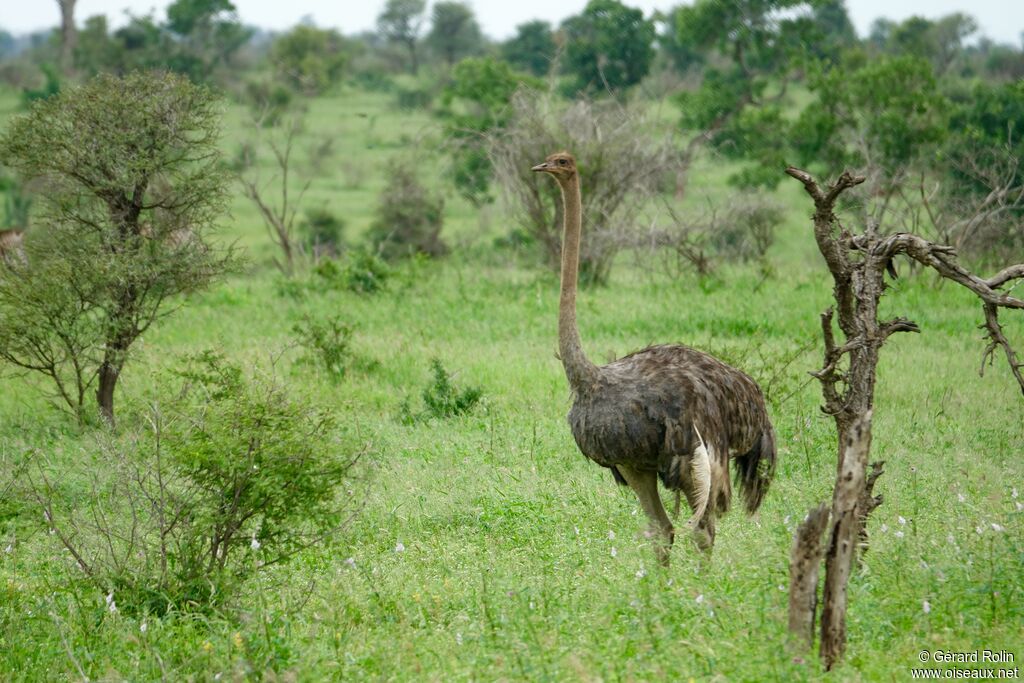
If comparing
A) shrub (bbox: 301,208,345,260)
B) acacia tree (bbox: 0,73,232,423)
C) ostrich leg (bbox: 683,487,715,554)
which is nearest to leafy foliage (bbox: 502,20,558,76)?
shrub (bbox: 301,208,345,260)

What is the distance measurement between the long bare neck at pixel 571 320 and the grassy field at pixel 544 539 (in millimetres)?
770

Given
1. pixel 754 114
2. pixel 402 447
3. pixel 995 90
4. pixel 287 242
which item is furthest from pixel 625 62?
pixel 402 447

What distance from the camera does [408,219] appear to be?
19203mm

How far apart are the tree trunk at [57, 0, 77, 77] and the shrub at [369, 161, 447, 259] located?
1879 cm

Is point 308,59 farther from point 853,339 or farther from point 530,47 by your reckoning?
point 853,339

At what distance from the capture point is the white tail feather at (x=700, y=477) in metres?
5.59

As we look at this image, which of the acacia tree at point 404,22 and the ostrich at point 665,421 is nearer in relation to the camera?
the ostrich at point 665,421

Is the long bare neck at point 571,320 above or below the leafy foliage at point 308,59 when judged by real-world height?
below

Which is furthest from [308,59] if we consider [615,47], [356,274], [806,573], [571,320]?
[806,573]

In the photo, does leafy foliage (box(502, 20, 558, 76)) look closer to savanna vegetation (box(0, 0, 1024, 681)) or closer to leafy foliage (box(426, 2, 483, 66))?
leafy foliage (box(426, 2, 483, 66))

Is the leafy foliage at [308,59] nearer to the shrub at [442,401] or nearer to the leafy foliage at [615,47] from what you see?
the leafy foliage at [615,47]

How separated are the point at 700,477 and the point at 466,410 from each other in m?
3.47

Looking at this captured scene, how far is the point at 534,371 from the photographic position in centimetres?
989

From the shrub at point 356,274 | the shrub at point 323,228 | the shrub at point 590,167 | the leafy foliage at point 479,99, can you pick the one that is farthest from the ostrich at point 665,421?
the shrub at point 323,228
